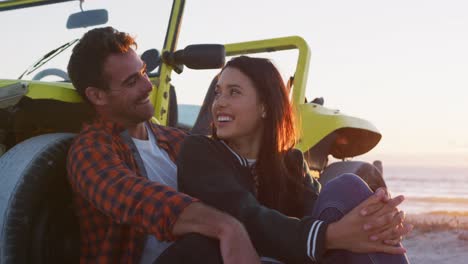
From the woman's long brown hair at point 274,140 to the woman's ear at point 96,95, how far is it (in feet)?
1.53

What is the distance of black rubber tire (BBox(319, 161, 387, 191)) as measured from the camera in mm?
3777

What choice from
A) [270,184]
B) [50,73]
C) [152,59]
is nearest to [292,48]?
[152,59]

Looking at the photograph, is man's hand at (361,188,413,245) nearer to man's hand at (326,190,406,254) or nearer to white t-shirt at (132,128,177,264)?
man's hand at (326,190,406,254)

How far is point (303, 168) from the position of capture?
2.39m

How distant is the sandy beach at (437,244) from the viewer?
19.5ft

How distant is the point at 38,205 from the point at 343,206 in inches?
37.2

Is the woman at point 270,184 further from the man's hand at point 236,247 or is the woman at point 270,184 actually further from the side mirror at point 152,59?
the side mirror at point 152,59

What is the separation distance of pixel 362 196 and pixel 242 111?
52 cm

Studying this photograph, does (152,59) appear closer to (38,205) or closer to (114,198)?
(38,205)

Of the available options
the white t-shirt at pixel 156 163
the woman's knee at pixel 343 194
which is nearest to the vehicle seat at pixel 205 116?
the white t-shirt at pixel 156 163

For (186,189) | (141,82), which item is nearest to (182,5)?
(141,82)

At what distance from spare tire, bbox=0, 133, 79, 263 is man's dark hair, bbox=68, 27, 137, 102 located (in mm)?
251

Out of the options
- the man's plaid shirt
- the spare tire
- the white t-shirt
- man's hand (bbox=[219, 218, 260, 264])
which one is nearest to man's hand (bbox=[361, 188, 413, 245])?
man's hand (bbox=[219, 218, 260, 264])

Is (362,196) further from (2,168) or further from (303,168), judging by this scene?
(2,168)
